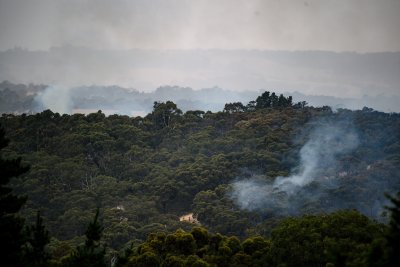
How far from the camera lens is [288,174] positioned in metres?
68.1

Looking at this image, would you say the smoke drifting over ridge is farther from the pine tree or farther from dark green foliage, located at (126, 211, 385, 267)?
the pine tree

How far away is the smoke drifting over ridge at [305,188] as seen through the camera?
196 ft

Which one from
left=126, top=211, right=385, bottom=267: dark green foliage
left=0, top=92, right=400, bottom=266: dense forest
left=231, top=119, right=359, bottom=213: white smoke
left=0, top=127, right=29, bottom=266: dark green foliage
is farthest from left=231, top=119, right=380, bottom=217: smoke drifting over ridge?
left=0, top=127, right=29, bottom=266: dark green foliage

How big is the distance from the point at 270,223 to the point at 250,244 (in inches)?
713

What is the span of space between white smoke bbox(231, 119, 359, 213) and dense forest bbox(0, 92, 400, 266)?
17cm

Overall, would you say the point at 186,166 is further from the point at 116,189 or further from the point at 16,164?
the point at 16,164

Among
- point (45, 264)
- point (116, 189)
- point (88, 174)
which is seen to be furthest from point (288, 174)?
point (45, 264)

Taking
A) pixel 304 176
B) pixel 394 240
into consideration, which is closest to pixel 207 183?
pixel 304 176

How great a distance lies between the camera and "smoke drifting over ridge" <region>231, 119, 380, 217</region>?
5966 centimetres

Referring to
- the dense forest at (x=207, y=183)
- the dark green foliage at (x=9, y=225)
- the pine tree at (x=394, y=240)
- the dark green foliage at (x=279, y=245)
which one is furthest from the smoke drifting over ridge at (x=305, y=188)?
the pine tree at (x=394, y=240)

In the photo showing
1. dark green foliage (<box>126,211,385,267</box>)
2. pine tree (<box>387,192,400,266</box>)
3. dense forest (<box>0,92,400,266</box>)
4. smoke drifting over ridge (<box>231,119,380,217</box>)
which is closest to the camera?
pine tree (<box>387,192,400,266</box>)

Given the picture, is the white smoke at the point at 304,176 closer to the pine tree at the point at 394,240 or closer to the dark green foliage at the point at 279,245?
the dark green foliage at the point at 279,245

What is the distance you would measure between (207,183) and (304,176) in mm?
12567

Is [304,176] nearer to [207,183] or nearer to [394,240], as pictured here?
[207,183]
